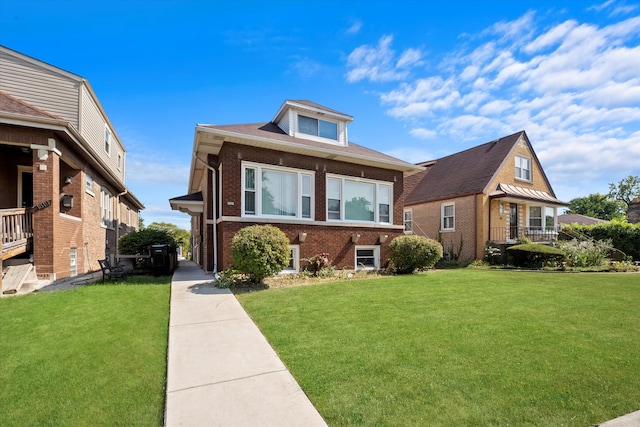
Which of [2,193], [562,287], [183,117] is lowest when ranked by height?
[562,287]

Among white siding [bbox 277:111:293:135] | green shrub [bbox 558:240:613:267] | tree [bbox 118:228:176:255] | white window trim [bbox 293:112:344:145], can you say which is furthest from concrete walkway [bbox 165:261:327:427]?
green shrub [bbox 558:240:613:267]

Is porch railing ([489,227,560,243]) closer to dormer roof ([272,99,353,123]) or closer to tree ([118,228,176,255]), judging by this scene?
dormer roof ([272,99,353,123])

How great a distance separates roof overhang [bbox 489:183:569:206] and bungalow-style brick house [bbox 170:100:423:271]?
6174mm

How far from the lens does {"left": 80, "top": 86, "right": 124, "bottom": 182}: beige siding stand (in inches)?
528

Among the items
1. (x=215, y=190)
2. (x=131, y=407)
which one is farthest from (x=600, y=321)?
(x=215, y=190)

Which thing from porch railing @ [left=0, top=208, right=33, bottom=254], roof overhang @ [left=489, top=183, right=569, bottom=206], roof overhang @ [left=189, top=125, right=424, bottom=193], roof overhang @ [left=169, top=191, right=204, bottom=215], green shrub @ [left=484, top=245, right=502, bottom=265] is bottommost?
green shrub @ [left=484, top=245, right=502, bottom=265]

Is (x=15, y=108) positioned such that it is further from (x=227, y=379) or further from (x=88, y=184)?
(x=227, y=379)

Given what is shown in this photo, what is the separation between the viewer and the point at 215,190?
35.0ft

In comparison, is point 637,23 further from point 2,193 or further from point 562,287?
point 2,193

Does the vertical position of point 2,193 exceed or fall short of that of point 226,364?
it exceeds it

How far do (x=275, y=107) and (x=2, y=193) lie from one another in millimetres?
10092

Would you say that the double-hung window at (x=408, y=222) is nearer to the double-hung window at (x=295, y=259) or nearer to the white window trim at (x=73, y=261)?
the double-hung window at (x=295, y=259)

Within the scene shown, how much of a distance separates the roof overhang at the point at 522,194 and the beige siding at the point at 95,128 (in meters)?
18.8

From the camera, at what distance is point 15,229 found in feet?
25.7
